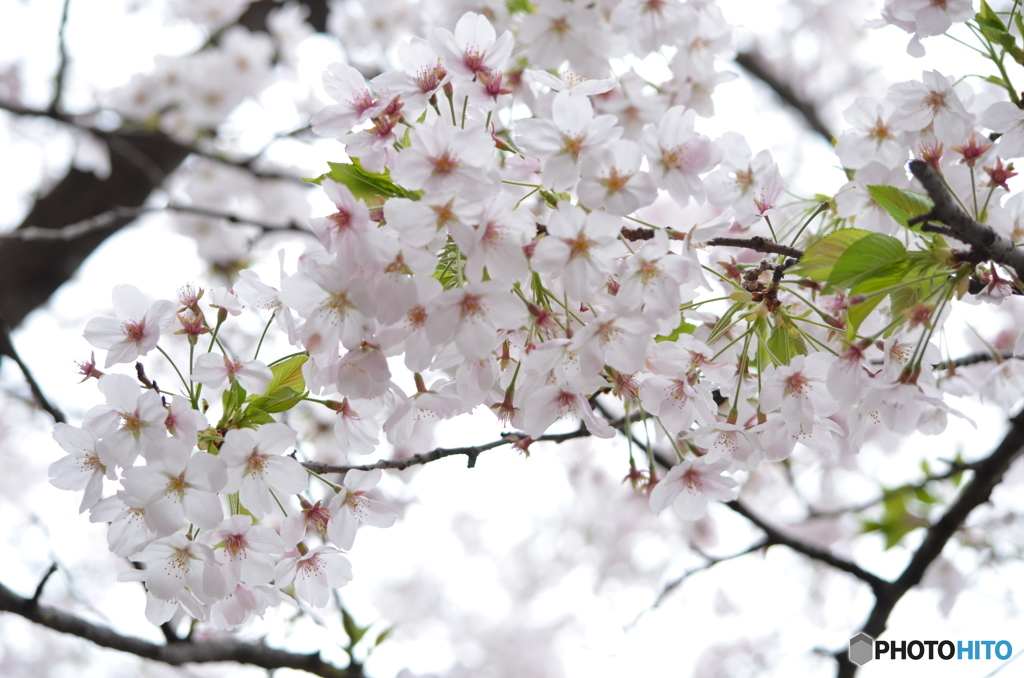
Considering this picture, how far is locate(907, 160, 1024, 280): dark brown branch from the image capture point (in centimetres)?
88

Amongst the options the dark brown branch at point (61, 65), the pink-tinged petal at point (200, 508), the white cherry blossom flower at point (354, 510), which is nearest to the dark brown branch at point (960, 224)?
the white cherry blossom flower at point (354, 510)

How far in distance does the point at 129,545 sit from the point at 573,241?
31.0 inches

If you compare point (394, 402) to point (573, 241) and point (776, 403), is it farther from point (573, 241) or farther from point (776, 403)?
point (776, 403)

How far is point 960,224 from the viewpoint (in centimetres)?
93

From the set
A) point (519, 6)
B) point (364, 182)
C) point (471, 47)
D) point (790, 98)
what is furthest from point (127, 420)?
point (790, 98)

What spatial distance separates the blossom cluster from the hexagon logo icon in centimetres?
106

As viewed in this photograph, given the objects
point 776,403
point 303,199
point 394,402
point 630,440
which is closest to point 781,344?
point 776,403

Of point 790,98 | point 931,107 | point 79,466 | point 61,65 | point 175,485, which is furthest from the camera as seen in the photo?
point 790,98

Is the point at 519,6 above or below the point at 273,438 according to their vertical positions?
above

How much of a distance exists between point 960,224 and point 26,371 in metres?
1.71

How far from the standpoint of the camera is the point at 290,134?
129 inches

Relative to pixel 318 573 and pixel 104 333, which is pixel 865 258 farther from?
pixel 104 333

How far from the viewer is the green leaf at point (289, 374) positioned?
1.23 meters

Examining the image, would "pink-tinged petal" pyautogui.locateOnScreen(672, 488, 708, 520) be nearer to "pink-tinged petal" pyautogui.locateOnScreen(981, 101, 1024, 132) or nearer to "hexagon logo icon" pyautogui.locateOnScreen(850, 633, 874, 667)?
"pink-tinged petal" pyautogui.locateOnScreen(981, 101, 1024, 132)
